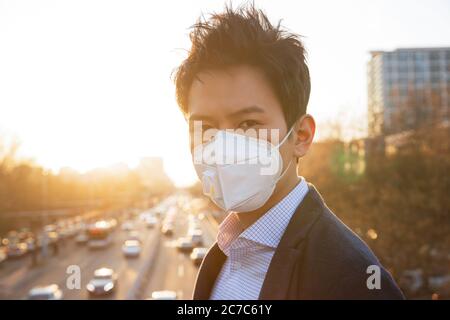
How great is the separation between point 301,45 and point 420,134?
12897 millimetres

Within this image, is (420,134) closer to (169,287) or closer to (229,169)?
(169,287)

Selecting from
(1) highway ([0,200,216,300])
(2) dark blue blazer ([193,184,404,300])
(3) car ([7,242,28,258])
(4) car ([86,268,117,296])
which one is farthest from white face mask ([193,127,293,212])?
(3) car ([7,242,28,258])

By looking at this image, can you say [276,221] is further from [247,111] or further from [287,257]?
[247,111]

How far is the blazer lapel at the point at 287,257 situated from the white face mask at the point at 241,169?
174 mm

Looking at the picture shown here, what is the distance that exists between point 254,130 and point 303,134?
0.19 metres

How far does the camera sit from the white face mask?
4.40 ft

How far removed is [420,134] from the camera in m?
12.9

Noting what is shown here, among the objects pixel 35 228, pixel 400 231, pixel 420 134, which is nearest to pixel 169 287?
pixel 400 231

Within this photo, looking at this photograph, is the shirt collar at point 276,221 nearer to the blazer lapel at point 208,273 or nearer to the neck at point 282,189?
the neck at point 282,189

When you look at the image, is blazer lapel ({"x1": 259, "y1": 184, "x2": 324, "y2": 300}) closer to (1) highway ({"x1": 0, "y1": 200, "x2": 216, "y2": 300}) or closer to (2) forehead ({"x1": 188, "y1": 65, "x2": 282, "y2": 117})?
(2) forehead ({"x1": 188, "y1": 65, "x2": 282, "y2": 117})

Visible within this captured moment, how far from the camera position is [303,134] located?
1393 millimetres
